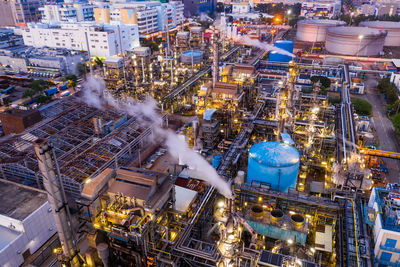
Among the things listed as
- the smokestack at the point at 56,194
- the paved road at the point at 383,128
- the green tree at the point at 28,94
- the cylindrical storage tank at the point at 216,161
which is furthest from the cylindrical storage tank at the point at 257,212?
the green tree at the point at 28,94

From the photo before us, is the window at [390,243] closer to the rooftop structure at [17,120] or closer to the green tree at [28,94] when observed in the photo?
the rooftop structure at [17,120]

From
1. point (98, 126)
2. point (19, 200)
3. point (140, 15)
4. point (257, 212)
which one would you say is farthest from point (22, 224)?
point (140, 15)

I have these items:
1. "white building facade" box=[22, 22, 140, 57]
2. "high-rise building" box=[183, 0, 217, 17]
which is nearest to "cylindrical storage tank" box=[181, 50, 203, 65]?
"white building facade" box=[22, 22, 140, 57]

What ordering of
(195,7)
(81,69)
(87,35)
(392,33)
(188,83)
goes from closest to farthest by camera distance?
(188,83), (81,69), (87,35), (392,33), (195,7)

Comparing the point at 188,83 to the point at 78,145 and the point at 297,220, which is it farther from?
the point at 297,220

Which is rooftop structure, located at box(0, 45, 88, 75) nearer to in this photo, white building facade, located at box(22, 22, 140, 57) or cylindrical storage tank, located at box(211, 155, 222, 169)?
white building facade, located at box(22, 22, 140, 57)

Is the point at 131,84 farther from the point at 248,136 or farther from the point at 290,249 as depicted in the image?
the point at 290,249
